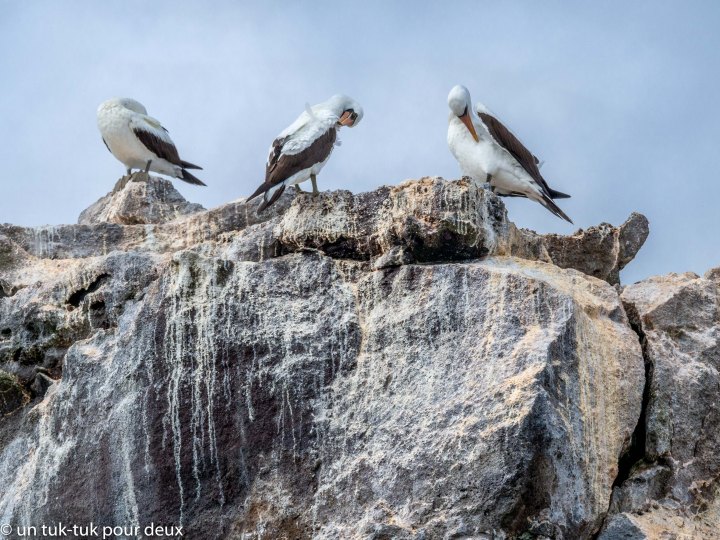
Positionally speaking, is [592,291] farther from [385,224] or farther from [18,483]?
[18,483]

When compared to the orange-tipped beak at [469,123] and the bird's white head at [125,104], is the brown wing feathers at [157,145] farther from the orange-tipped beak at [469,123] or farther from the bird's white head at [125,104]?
the orange-tipped beak at [469,123]

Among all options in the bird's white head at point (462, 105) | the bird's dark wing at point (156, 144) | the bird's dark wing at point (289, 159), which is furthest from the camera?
the bird's dark wing at point (156, 144)

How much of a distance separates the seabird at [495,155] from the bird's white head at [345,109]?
110 cm

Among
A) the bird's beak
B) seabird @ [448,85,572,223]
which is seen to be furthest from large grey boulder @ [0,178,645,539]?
the bird's beak

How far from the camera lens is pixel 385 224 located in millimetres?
10867

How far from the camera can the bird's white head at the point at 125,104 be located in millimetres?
16484

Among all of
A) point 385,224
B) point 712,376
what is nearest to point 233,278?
point 385,224

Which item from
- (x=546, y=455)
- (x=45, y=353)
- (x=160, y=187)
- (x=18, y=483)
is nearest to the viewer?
(x=546, y=455)

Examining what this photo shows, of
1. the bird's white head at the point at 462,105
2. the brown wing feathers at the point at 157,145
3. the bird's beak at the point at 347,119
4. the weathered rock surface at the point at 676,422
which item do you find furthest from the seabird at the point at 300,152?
the brown wing feathers at the point at 157,145

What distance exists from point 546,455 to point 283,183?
4.15 meters

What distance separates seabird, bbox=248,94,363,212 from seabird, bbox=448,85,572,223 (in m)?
1.42

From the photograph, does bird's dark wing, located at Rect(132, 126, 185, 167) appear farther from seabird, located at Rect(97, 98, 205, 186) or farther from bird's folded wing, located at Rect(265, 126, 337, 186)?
bird's folded wing, located at Rect(265, 126, 337, 186)

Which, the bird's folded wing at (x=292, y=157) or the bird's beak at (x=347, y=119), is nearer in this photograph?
the bird's folded wing at (x=292, y=157)

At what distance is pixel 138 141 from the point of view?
16.1m
